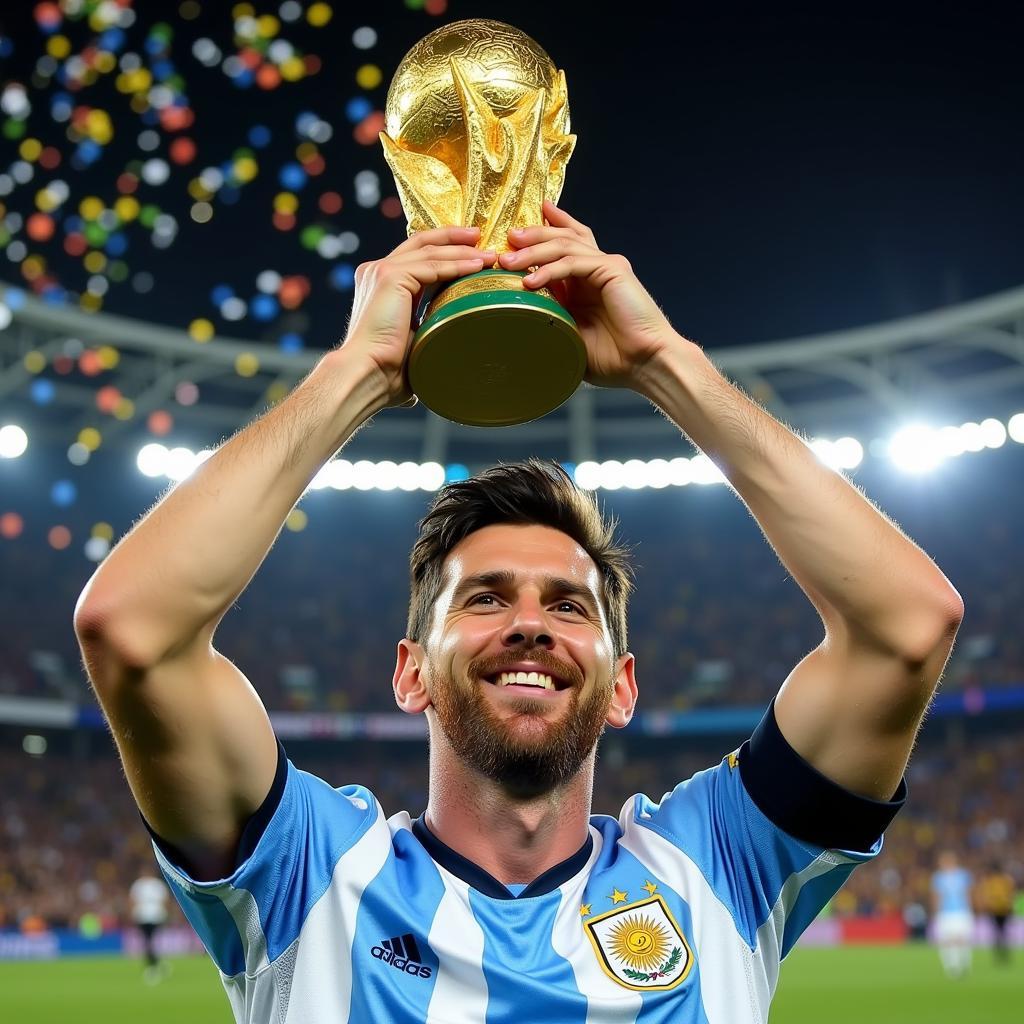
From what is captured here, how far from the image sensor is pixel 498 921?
232 centimetres

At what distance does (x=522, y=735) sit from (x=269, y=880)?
0.53m

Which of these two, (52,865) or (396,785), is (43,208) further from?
(396,785)

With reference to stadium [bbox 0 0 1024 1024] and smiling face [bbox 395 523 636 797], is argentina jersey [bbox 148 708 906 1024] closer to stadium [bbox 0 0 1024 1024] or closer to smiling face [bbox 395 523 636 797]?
smiling face [bbox 395 523 636 797]

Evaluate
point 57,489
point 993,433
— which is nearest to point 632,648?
point 993,433

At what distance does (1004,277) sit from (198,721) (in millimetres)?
24096

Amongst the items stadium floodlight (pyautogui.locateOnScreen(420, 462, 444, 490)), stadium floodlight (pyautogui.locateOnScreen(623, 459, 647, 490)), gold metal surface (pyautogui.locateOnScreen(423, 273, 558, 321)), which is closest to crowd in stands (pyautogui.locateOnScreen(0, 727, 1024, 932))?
stadium floodlight (pyautogui.locateOnScreen(623, 459, 647, 490))

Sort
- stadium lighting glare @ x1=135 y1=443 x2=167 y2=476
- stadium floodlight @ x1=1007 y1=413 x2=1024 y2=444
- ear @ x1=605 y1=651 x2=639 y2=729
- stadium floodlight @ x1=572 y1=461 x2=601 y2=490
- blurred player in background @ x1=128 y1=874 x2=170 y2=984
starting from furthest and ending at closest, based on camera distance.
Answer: stadium floodlight @ x1=572 y1=461 x2=601 y2=490 → stadium lighting glare @ x1=135 y1=443 x2=167 y2=476 → stadium floodlight @ x1=1007 y1=413 x2=1024 y2=444 → blurred player in background @ x1=128 y1=874 x2=170 y2=984 → ear @ x1=605 y1=651 x2=639 y2=729

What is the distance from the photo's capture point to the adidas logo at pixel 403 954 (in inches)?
87.8

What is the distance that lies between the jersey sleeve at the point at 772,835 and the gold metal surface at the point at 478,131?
125cm

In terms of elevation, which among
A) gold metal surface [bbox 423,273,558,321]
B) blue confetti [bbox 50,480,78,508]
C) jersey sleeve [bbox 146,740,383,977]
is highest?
blue confetti [bbox 50,480,78,508]

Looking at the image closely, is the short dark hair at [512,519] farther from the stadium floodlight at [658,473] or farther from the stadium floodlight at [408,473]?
the stadium floodlight at [658,473]

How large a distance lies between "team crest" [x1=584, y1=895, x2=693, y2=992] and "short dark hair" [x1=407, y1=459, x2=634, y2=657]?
0.57m

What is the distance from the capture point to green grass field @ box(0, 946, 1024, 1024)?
11039mm

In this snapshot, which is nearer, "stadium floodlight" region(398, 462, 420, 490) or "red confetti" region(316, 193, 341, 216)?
"red confetti" region(316, 193, 341, 216)
